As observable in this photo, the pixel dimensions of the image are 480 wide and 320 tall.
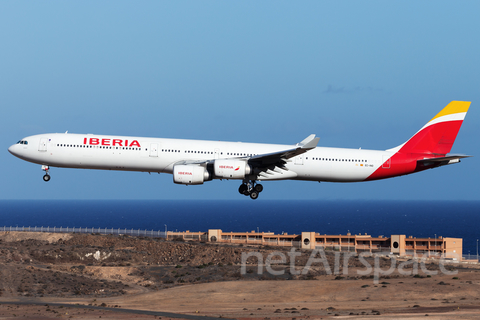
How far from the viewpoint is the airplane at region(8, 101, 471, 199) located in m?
43.3

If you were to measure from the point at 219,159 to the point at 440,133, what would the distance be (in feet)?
72.8

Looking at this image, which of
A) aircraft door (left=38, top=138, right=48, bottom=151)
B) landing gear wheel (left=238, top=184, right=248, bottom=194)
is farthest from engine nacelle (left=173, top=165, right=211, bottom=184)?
aircraft door (left=38, top=138, right=48, bottom=151)

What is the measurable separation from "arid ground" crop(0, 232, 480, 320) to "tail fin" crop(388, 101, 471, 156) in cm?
1397

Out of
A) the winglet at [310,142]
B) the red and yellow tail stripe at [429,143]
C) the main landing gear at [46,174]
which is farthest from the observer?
the red and yellow tail stripe at [429,143]

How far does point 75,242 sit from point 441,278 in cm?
5748

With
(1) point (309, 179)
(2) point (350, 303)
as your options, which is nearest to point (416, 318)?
(2) point (350, 303)

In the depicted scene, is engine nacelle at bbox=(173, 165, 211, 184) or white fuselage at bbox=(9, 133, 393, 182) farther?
white fuselage at bbox=(9, 133, 393, 182)

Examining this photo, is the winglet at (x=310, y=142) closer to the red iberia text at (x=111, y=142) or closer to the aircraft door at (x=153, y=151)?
the aircraft door at (x=153, y=151)

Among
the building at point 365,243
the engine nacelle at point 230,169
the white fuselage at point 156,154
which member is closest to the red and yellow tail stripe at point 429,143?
the white fuselage at point 156,154

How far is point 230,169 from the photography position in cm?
4294

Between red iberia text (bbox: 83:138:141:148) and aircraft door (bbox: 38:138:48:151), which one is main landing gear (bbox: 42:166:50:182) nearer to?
aircraft door (bbox: 38:138:48:151)

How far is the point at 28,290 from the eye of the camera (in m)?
56.4

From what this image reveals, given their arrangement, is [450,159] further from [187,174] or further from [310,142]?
[187,174]

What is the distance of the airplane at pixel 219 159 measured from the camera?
142ft
